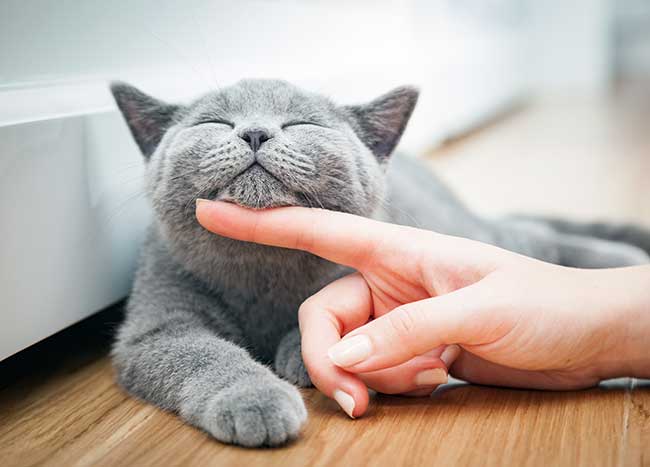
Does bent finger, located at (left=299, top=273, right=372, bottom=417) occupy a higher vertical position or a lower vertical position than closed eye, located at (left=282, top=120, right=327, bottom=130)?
lower

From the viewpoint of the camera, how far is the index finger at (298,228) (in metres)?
0.91

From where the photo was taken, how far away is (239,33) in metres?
1.29

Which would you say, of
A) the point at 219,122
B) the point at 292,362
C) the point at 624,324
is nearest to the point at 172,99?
the point at 219,122

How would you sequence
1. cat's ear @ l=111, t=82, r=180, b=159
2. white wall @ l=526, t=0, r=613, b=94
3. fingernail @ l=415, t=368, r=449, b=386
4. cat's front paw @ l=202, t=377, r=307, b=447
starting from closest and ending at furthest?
cat's front paw @ l=202, t=377, r=307, b=447 → fingernail @ l=415, t=368, r=449, b=386 → cat's ear @ l=111, t=82, r=180, b=159 → white wall @ l=526, t=0, r=613, b=94

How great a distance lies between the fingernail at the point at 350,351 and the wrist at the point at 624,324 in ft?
0.95

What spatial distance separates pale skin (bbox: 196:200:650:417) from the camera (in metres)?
0.84

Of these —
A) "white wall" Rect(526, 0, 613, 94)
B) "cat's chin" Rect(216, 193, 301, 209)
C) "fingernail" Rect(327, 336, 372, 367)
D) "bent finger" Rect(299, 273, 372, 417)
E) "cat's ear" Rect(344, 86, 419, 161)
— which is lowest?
"white wall" Rect(526, 0, 613, 94)

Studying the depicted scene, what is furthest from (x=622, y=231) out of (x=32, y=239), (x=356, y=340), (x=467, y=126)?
(x=467, y=126)

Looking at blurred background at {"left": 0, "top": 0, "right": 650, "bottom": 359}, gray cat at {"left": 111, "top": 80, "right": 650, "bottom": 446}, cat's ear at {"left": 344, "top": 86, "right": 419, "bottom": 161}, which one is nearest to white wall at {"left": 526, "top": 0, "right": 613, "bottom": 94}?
blurred background at {"left": 0, "top": 0, "right": 650, "bottom": 359}

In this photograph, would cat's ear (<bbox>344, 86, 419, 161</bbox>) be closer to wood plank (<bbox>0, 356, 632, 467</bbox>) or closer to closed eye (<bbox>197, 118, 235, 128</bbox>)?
closed eye (<bbox>197, 118, 235, 128</bbox>)

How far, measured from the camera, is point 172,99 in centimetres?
125

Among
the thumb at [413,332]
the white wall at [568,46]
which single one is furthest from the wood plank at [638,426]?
the white wall at [568,46]

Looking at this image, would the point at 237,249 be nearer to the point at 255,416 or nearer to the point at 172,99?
the point at 255,416

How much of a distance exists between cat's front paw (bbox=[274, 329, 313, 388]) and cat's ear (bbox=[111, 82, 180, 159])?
353mm
